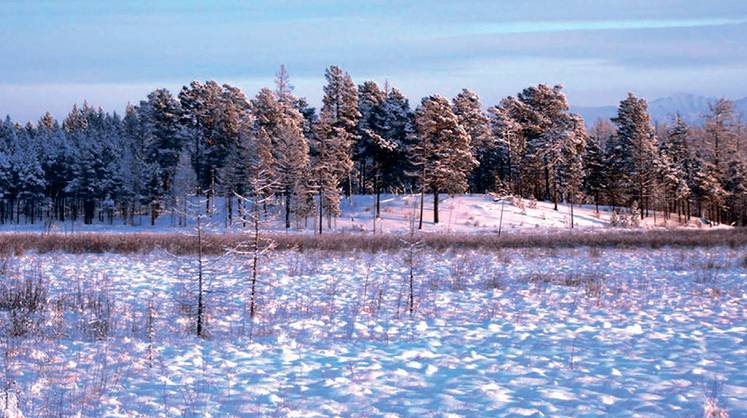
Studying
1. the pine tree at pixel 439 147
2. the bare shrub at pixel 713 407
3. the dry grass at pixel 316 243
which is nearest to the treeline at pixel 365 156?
the pine tree at pixel 439 147

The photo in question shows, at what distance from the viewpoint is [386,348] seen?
9336 mm

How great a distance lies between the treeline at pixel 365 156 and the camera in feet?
169

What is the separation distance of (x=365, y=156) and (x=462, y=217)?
499 inches

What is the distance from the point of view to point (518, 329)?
10.6 metres

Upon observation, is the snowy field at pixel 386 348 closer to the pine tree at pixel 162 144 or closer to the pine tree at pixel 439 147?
the pine tree at pixel 439 147

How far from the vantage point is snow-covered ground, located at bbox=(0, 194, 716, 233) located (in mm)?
49438

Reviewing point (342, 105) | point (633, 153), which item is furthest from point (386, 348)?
point (633, 153)

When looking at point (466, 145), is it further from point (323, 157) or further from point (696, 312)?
point (696, 312)

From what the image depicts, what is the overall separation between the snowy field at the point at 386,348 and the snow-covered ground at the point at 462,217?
104 feet

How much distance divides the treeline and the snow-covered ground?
1.52 meters

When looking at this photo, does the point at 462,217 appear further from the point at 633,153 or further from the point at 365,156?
A: the point at 633,153

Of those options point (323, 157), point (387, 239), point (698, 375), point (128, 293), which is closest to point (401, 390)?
point (698, 375)

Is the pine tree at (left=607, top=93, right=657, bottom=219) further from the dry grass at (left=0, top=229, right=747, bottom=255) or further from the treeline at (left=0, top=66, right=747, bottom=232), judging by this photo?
the dry grass at (left=0, top=229, right=747, bottom=255)

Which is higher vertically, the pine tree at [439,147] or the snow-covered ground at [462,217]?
the pine tree at [439,147]
